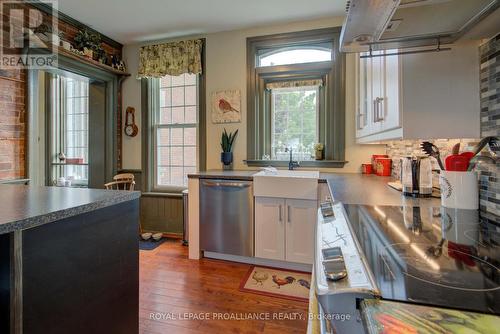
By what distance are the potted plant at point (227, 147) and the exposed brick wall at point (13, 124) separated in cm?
203

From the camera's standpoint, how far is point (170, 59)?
328 centimetres

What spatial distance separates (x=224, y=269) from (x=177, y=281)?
1.51 feet

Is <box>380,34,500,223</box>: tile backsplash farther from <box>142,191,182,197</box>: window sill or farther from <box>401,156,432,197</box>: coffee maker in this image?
<box>142,191,182,197</box>: window sill

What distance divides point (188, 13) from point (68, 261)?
2.72m

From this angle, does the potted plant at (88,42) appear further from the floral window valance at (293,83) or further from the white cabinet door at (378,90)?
the white cabinet door at (378,90)

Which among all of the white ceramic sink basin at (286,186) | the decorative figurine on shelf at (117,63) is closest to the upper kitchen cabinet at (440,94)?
the white ceramic sink basin at (286,186)

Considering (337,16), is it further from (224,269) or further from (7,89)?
(7,89)

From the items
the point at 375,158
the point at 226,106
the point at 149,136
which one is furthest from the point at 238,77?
the point at 375,158

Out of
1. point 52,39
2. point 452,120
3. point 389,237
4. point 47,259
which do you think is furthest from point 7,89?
point 452,120

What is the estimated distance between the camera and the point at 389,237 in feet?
2.52

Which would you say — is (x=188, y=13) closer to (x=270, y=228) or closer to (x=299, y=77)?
(x=299, y=77)

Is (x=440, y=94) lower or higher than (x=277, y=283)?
higher

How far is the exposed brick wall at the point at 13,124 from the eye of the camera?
2.34 meters

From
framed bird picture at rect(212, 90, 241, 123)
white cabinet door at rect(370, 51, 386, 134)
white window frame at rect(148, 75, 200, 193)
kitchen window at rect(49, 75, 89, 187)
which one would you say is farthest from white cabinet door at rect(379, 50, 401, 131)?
kitchen window at rect(49, 75, 89, 187)
